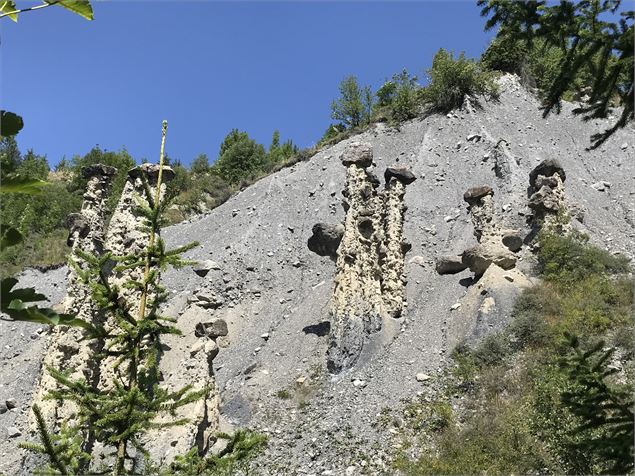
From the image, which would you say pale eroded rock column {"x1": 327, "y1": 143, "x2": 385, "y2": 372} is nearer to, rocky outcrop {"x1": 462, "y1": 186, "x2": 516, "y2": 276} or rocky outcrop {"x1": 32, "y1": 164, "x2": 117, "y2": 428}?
rocky outcrop {"x1": 462, "y1": 186, "x2": 516, "y2": 276}

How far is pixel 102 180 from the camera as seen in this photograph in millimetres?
15750

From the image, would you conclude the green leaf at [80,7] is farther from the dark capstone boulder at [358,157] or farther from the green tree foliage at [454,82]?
the green tree foliage at [454,82]

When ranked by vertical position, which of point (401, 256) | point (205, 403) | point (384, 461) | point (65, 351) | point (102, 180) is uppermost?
point (102, 180)

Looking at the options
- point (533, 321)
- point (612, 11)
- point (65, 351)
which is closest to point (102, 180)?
point (65, 351)

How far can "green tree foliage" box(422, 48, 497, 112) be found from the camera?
1323 inches

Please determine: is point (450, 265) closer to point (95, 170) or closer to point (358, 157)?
point (358, 157)

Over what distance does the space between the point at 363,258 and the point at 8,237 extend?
1676 cm

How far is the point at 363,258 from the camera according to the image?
18.9m

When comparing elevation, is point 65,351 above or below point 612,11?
below

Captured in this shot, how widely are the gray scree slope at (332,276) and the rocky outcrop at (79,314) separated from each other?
376 cm

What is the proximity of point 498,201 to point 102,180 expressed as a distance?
16965 millimetres

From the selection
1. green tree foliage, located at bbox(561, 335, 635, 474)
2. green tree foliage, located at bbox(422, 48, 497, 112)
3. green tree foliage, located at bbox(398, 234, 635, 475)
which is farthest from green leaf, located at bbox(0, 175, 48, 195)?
green tree foliage, located at bbox(422, 48, 497, 112)

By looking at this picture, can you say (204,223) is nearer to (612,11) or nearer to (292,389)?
(292,389)

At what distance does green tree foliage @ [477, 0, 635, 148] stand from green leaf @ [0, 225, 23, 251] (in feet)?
15.1
